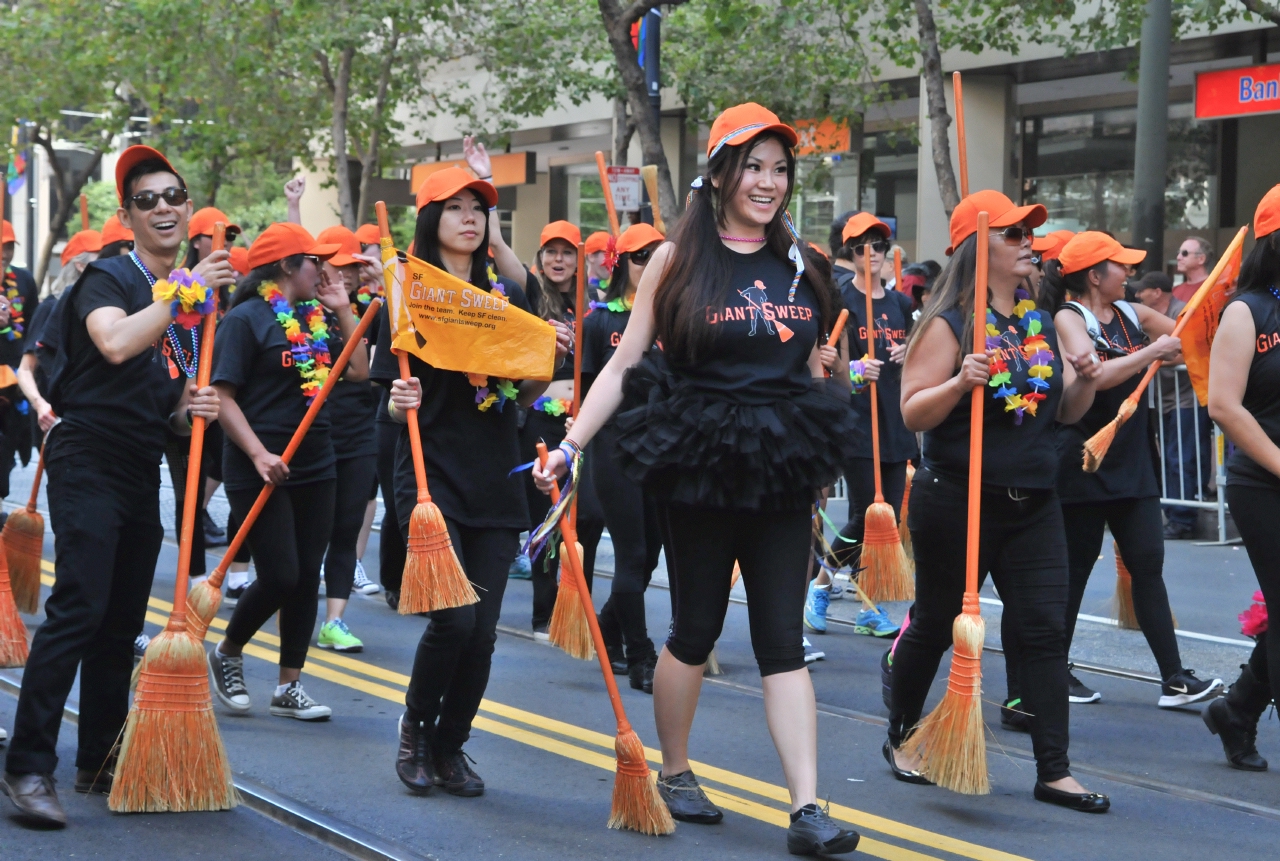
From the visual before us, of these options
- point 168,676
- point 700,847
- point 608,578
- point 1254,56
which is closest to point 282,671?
point 168,676

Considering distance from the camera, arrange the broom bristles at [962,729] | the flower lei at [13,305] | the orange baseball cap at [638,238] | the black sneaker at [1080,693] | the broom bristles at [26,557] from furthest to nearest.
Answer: the flower lei at [13,305] < the broom bristles at [26,557] < the orange baseball cap at [638,238] < the black sneaker at [1080,693] < the broom bristles at [962,729]

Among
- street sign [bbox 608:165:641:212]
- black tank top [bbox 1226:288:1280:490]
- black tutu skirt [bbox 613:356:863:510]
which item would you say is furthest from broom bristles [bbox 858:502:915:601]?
street sign [bbox 608:165:641:212]

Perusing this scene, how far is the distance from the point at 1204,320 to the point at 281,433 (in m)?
3.69

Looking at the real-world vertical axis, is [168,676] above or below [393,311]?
below

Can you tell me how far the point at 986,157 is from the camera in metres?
19.2

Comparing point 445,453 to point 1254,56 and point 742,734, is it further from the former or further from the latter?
point 1254,56

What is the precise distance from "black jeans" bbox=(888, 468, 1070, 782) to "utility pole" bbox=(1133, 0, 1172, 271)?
670 cm

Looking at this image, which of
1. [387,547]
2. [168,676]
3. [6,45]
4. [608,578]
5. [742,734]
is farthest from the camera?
[6,45]

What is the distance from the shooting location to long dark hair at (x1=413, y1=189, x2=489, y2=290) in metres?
5.33

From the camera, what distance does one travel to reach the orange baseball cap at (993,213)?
5.22 meters

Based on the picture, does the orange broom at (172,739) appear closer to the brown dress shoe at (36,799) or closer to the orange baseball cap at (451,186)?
the brown dress shoe at (36,799)

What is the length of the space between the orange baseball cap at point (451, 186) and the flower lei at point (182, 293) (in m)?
0.82

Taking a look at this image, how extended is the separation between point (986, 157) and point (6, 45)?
1501cm

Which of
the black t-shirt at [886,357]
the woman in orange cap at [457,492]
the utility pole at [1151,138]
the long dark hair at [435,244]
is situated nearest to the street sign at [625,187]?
the utility pole at [1151,138]
